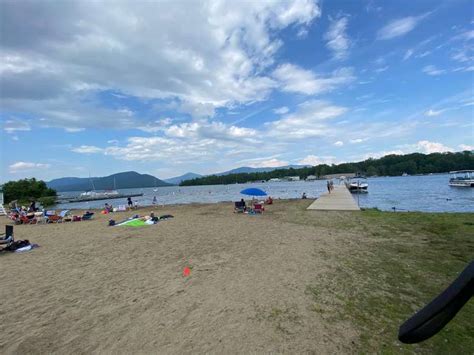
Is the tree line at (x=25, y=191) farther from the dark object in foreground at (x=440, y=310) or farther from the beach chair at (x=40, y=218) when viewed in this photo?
the dark object in foreground at (x=440, y=310)

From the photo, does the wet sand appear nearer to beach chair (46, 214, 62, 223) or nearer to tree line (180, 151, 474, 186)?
beach chair (46, 214, 62, 223)

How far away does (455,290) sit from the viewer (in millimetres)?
1288

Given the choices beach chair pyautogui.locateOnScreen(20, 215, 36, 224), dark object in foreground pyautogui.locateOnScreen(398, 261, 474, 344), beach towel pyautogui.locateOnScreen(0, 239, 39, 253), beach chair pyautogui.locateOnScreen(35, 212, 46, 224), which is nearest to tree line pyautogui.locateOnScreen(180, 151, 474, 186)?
beach chair pyautogui.locateOnScreen(35, 212, 46, 224)

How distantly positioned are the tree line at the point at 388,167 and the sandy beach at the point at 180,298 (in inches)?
5383

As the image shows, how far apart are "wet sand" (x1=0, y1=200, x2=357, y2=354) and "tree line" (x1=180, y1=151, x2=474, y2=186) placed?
137 meters

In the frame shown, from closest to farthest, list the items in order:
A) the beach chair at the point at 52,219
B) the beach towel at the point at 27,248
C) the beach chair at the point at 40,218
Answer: the beach towel at the point at 27,248
the beach chair at the point at 40,218
the beach chair at the point at 52,219

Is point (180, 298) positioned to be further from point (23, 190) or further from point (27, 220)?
point (23, 190)

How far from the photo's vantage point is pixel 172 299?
17.3 feet

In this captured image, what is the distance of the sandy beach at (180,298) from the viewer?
390cm

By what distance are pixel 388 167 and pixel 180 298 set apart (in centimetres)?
15322

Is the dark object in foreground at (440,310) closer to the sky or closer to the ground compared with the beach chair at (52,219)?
closer to the sky

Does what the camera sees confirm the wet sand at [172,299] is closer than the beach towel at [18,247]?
Yes

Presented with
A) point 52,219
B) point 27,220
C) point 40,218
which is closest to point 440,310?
point 52,219

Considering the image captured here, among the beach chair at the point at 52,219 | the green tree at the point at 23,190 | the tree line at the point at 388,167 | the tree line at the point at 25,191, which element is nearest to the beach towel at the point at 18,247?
the beach chair at the point at 52,219
